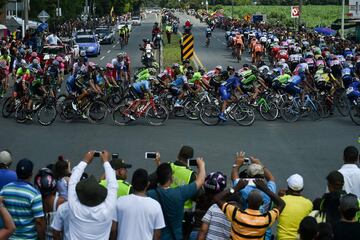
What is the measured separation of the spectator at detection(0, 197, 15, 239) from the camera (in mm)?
6965

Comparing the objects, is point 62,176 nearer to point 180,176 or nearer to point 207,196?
point 180,176

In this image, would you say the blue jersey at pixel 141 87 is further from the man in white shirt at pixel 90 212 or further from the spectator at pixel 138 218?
the man in white shirt at pixel 90 212

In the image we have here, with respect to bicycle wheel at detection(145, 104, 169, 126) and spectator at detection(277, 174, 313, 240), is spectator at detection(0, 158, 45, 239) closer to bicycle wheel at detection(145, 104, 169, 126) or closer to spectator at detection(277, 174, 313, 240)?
spectator at detection(277, 174, 313, 240)

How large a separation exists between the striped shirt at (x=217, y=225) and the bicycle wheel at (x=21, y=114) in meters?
14.0

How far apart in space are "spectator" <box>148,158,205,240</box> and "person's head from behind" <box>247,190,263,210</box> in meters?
0.77

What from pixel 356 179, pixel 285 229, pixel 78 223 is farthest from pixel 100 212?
pixel 356 179

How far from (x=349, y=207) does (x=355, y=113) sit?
1427 cm

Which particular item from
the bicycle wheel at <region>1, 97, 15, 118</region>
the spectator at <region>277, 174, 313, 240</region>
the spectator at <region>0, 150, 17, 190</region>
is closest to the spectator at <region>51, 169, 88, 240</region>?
the spectator at <region>0, 150, 17, 190</region>

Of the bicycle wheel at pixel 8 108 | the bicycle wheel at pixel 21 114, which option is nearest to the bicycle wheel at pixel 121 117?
the bicycle wheel at pixel 21 114

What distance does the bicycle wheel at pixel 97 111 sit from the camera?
2108 centimetres

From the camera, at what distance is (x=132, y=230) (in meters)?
7.24

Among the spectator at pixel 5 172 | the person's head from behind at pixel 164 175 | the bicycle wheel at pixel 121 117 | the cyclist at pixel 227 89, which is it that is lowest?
the bicycle wheel at pixel 121 117

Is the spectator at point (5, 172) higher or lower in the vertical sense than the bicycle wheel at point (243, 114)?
higher

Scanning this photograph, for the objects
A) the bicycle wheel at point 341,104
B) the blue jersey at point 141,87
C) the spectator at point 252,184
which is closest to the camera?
the spectator at point 252,184
